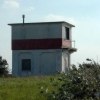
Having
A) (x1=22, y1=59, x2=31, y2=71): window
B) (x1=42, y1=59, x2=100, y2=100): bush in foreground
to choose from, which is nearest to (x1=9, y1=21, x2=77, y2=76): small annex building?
(x1=22, y1=59, x2=31, y2=71): window

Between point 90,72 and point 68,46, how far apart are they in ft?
138

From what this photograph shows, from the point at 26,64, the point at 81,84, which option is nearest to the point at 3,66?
the point at 26,64

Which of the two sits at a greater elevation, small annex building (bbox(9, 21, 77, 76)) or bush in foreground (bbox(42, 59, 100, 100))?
small annex building (bbox(9, 21, 77, 76))

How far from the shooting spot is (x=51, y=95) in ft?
33.0

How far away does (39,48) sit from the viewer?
50438 millimetres

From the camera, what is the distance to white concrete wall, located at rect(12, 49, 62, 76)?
50.1 m

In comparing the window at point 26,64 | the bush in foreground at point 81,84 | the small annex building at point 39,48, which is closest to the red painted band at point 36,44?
the small annex building at point 39,48

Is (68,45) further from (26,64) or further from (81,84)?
(81,84)

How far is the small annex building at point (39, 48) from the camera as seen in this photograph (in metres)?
50.1

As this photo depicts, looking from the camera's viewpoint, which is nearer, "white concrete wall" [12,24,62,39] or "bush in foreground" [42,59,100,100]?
"bush in foreground" [42,59,100,100]

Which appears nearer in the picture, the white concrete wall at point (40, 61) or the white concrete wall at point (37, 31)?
the white concrete wall at point (40, 61)

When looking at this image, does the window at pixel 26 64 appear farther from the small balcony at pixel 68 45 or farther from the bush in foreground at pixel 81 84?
the bush in foreground at pixel 81 84

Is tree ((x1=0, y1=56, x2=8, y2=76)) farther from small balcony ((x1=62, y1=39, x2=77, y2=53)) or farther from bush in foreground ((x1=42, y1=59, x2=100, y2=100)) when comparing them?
bush in foreground ((x1=42, y1=59, x2=100, y2=100))

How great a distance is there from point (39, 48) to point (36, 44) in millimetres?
650
